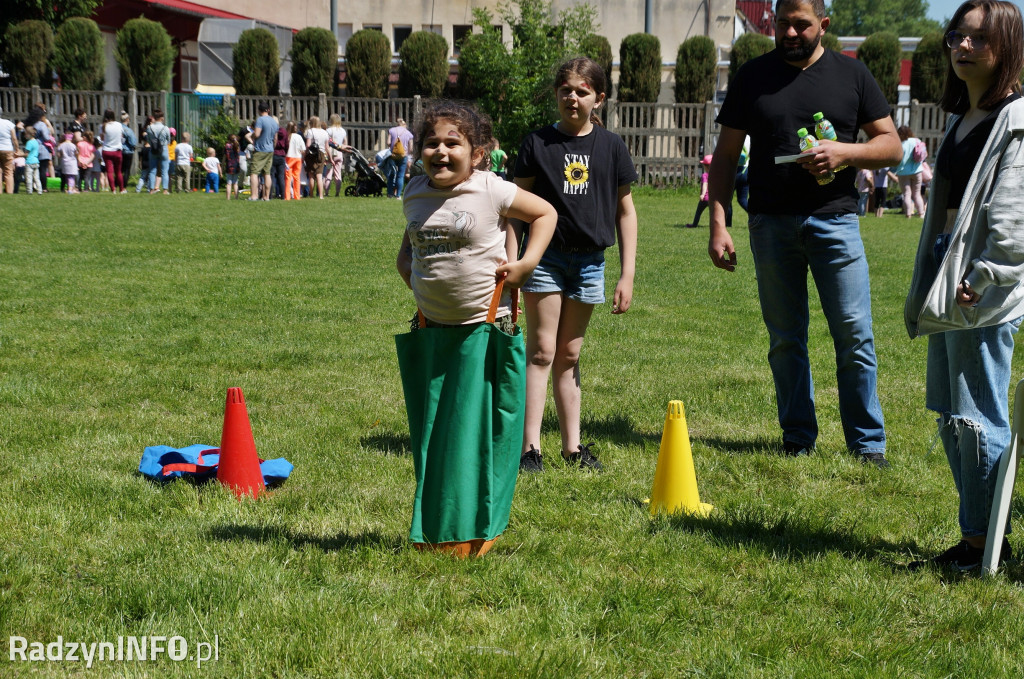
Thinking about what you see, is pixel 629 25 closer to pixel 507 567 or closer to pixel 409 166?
pixel 409 166

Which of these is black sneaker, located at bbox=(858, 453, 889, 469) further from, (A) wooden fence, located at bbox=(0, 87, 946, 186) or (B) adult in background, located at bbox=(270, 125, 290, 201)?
(A) wooden fence, located at bbox=(0, 87, 946, 186)

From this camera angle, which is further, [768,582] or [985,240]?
[768,582]

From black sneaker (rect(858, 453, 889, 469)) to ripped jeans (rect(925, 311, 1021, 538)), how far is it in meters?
1.52

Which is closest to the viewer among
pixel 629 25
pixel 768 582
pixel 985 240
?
pixel 985 240

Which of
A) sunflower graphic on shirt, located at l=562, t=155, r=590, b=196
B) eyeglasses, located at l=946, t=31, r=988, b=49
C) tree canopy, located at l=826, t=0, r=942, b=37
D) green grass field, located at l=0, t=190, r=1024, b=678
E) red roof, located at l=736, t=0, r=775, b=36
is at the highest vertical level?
tree canopy, located at l=826, t=0, r=942, b=37

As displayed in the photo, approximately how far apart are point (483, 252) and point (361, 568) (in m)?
1.25

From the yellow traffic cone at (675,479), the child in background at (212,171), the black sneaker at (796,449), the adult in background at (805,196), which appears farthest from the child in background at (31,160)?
the yellow traffic cone at (675,479)

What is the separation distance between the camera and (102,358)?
7492 millimetres

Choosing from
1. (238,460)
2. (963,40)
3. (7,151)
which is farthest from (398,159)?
(963,40)

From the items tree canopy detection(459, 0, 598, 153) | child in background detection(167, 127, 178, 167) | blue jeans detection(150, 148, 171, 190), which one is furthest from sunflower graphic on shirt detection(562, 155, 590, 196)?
tree canopy detection(459, 0, 598, 153)

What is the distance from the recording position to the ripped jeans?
11.9ft

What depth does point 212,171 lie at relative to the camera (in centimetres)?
2736

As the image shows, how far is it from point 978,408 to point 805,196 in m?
1.79

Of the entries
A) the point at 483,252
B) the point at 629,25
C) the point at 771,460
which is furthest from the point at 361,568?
the point at 629,25
